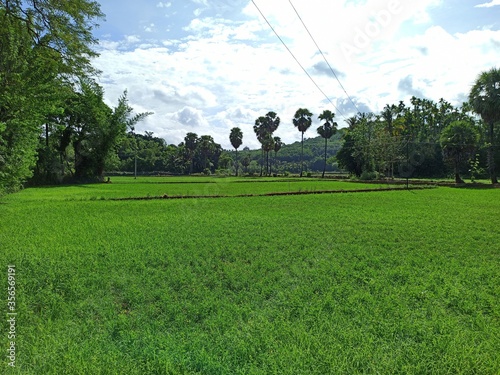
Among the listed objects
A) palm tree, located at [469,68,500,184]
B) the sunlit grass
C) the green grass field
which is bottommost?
the green grass field

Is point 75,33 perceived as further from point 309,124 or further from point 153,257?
point 309,124

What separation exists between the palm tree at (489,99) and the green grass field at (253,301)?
3017 cm

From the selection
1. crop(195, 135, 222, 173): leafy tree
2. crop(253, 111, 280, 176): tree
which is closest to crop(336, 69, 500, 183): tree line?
crop(253, 111, 280, 176): tree

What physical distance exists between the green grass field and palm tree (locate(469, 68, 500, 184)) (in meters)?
30.2

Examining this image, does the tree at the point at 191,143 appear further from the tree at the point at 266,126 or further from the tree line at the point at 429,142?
the tree line at the point at 429,142

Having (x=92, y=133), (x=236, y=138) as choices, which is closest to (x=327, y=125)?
(x=236, y=138)

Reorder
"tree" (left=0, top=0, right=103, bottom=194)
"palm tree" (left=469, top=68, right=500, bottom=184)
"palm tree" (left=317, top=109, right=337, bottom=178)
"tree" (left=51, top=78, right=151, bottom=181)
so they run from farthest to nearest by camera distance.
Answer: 1. "palm tree" (left=317, top=109, right=337, bottom=178)
2. "tree" (left=51, top=78, right=151, bottom=181)
3. "palm tree" (left=469, top=68, right=500, bottom=184)
4. "tree" (left=0, top=0, right=103, bottom=194)

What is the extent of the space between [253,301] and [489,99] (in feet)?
129

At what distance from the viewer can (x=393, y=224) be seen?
437 inches

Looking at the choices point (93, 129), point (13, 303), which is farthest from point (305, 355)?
point (93, 129)

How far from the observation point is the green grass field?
11.2 feet

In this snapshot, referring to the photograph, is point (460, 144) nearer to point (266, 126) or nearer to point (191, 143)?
point (266, 126)

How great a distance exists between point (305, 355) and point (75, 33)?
1286 cm

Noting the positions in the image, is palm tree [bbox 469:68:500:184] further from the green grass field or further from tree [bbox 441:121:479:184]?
the green grass field
